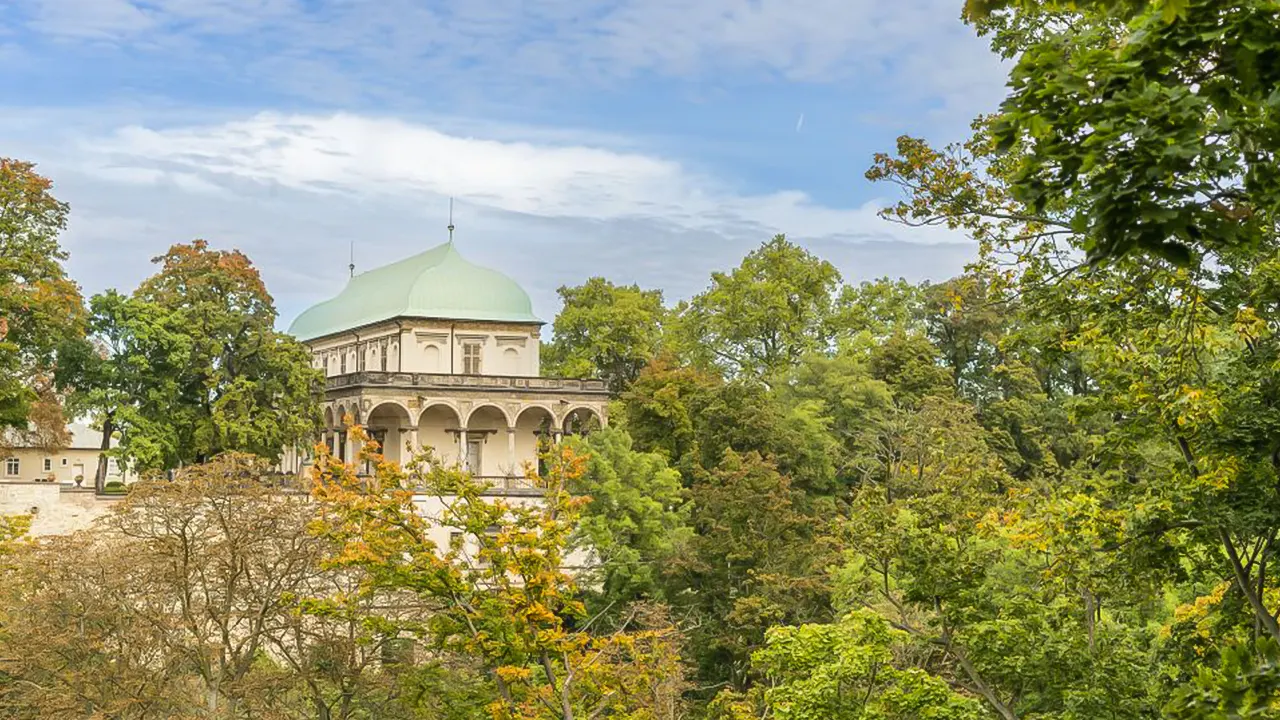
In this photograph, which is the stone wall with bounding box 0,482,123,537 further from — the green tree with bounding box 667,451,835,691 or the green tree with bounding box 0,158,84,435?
Result: the green tree with bounding box 667,451,835,691

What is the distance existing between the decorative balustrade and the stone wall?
1369cm

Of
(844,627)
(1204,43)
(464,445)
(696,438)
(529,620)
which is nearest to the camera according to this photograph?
(1204,43)

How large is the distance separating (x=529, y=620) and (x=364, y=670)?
20.0 ft

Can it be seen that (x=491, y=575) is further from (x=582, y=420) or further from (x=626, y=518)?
(x=582, y=420)

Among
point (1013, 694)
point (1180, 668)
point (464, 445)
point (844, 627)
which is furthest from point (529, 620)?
point (464, 445)

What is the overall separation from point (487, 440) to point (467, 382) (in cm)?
274

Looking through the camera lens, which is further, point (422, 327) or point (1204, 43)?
point (422, 327)

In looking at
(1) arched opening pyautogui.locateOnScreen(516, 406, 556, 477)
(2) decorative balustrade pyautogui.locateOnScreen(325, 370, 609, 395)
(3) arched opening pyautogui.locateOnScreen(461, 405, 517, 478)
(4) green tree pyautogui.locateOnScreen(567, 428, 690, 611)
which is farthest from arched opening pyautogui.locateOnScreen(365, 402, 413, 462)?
(4) green tree pyautogui.locateOnScreen(567, 428, 690, 611)

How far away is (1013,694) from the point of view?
1579 cm

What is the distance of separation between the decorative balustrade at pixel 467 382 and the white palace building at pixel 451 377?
0.12 feet

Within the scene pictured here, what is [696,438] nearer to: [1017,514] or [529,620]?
[529,620]

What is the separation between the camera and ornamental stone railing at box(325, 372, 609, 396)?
50312mm

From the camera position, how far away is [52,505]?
36.8 metres

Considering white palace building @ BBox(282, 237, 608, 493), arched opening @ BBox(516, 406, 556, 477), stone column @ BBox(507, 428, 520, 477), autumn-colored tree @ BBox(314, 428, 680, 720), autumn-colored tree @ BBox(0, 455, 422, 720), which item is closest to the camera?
autumn-colored tree @ BBox(314, 428, 680, 720)
